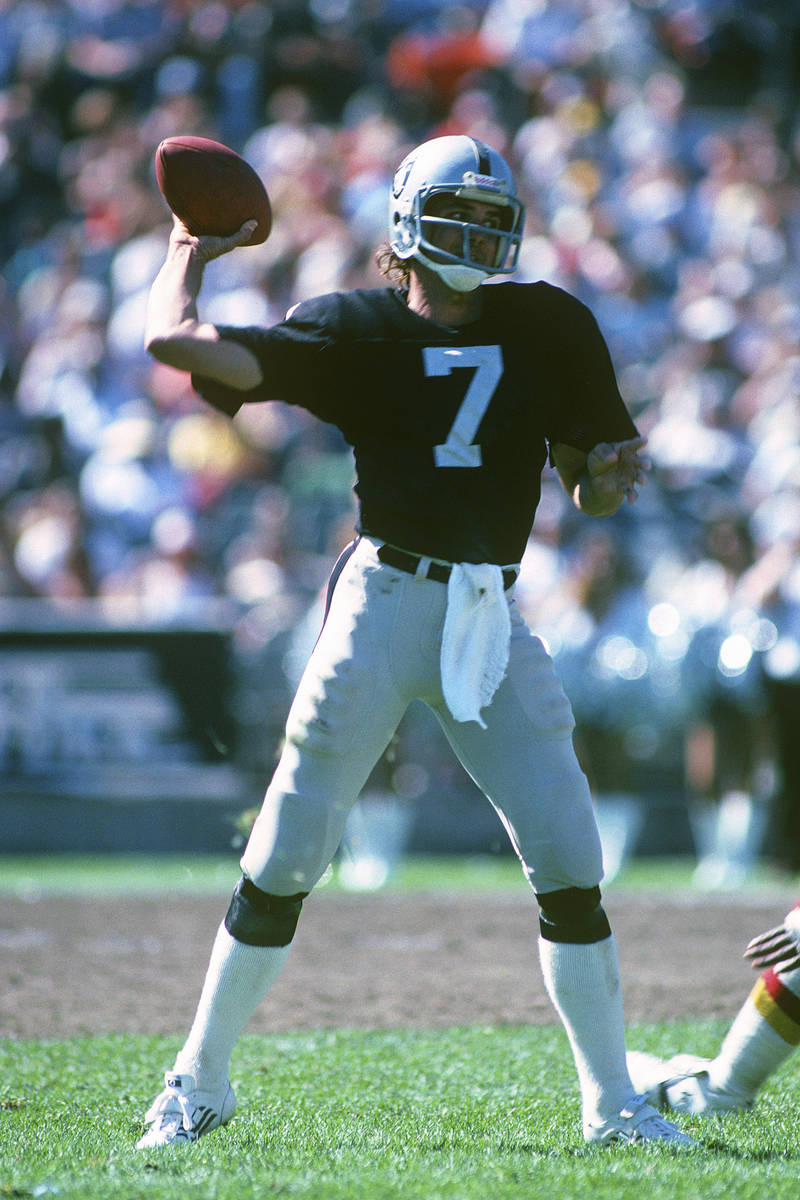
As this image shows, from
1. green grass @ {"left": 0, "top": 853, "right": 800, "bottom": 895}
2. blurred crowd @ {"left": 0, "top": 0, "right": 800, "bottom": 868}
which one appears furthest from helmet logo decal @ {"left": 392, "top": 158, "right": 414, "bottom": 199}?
blurred crowd @ {"left": 0, "top": 0, "right": 800, "bottom": 868}

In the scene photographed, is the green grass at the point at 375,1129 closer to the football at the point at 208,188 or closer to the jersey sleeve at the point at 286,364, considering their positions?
the jersey sleeve at the point at 286,364

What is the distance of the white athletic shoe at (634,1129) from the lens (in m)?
3.30

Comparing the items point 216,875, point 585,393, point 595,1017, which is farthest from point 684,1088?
point 216,875

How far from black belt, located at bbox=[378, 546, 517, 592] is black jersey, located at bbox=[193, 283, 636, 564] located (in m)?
0.02

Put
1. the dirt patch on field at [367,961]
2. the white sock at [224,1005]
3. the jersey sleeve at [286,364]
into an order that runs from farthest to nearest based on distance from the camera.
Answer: the dirt patch on field at [367,961] < the white sock at [224,1005] < the jersey sleeve at [286,364]

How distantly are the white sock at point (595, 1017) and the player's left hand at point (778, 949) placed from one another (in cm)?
37

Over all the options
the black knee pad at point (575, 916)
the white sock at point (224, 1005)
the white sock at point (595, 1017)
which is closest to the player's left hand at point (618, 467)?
the black knee pad at point (575, 916)

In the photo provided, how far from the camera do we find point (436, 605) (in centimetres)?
331

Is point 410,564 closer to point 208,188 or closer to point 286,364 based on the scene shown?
point 286,364

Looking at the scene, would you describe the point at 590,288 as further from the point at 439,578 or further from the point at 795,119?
the point at 439,578

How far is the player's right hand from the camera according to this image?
135 inches

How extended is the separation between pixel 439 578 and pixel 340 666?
285mm

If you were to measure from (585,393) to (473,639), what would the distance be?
0.62 metres

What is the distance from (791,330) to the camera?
1066 cm
